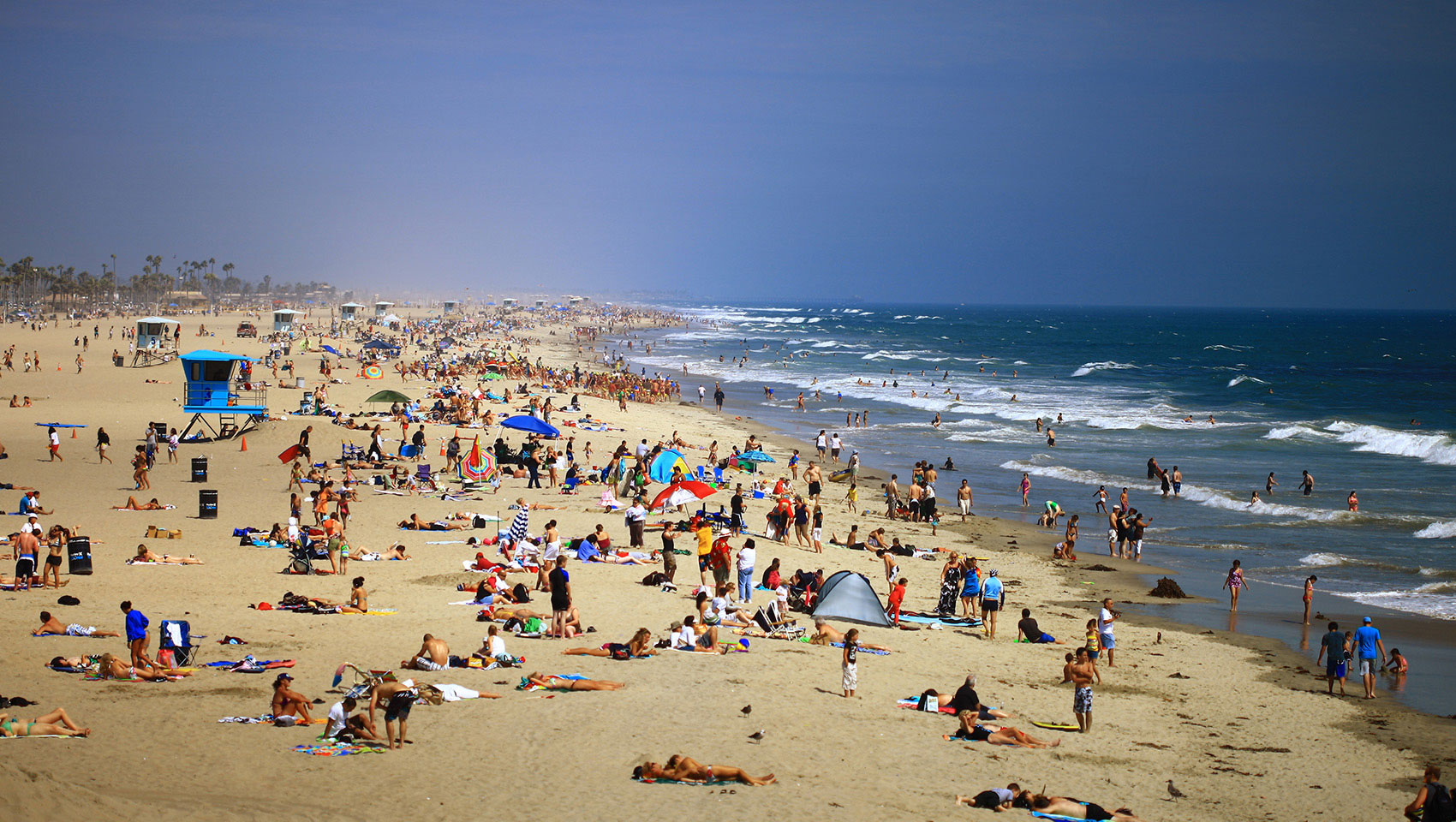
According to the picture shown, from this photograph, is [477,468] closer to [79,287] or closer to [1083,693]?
[1083,693]

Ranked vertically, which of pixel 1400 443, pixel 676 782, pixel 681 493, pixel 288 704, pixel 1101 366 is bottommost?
pixel 676 782

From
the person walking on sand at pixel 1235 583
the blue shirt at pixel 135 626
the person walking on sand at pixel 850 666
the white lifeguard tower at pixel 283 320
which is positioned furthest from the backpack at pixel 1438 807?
the white lifeguard tower at pixel 283 320

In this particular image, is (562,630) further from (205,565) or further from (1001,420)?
(1001,420)

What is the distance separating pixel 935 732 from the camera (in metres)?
10.3

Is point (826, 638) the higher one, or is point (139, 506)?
point (139, 506)

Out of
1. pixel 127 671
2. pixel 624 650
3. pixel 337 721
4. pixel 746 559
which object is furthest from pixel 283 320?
pixel 337 721

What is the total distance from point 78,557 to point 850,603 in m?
10.8

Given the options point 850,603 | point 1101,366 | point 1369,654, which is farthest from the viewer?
point 1101,366

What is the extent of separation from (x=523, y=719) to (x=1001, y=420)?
36040 mm

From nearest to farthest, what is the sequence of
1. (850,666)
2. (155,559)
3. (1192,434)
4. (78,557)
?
(850,666) < (78,557) < (155,559) < (1192,434)

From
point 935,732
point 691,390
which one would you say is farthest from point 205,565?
point 691,390

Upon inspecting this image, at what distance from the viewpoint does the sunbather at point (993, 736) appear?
10.1 meters

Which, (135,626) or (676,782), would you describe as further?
(135,626)

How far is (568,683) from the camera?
35.6ft
